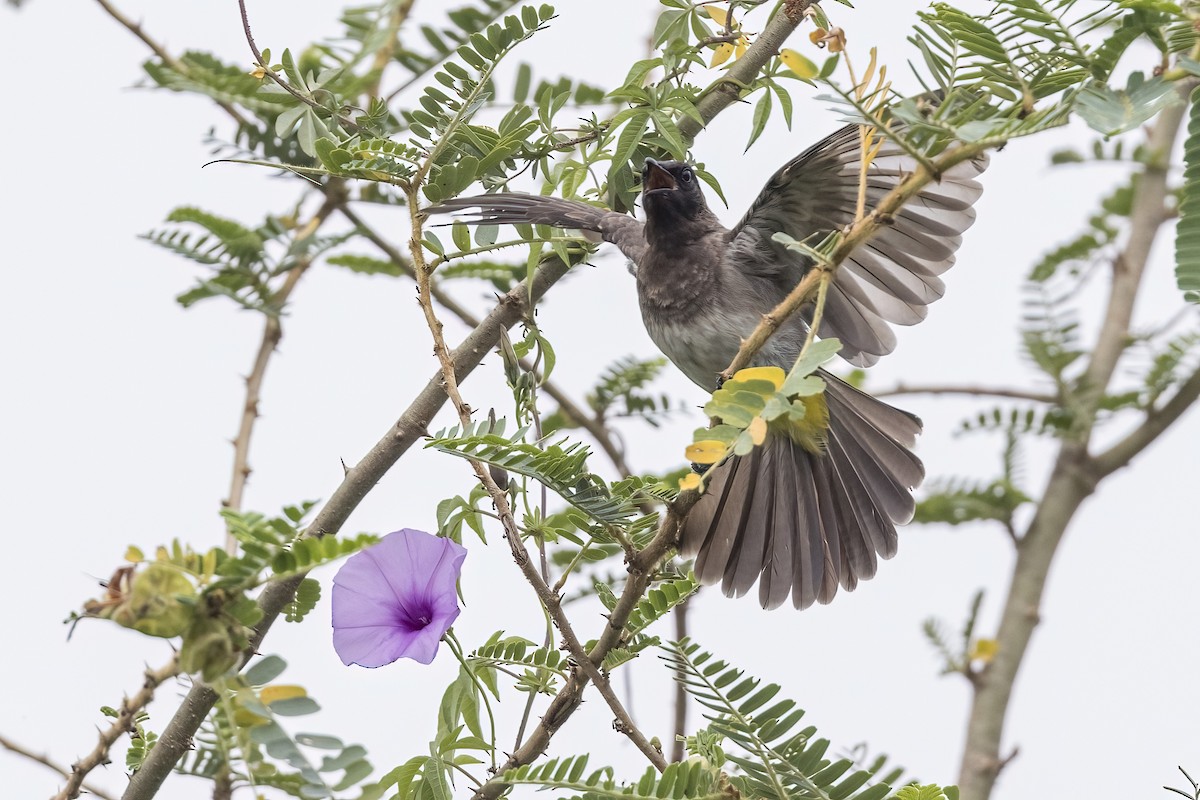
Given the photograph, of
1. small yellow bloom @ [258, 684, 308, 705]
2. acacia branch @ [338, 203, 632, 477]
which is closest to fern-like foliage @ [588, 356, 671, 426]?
acacia branch @ [338, 203, 632, 477]

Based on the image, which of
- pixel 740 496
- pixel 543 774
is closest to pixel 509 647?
pixel 543 774

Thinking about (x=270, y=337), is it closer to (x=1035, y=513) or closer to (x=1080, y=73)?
(x=1080, y=73)

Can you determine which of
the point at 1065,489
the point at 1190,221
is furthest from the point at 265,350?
the point at 1065,489

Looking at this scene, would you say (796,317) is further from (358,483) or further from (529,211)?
(358,483)

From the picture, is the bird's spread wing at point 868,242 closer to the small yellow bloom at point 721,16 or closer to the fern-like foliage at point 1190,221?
the small yellow bloom at point 721,16

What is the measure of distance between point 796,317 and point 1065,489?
7.08 feet

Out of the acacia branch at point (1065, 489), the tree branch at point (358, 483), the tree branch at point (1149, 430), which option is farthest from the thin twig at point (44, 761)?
the tree branch at point (1149, 430)

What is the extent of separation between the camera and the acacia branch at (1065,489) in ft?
13.2

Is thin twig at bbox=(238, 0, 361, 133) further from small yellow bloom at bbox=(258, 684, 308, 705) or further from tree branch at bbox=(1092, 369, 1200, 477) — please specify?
tree branch at bbox=(1092, 369, 1200, 477)

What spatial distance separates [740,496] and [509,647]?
146 centimetres

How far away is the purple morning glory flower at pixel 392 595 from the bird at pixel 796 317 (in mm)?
894

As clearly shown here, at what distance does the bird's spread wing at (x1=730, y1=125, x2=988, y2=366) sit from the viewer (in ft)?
8.86

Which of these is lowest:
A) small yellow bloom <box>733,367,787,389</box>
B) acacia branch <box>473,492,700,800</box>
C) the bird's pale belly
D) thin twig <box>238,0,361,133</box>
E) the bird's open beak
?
acacia branch <box>473,492,700,800</box>

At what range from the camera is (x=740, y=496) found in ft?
10.5
